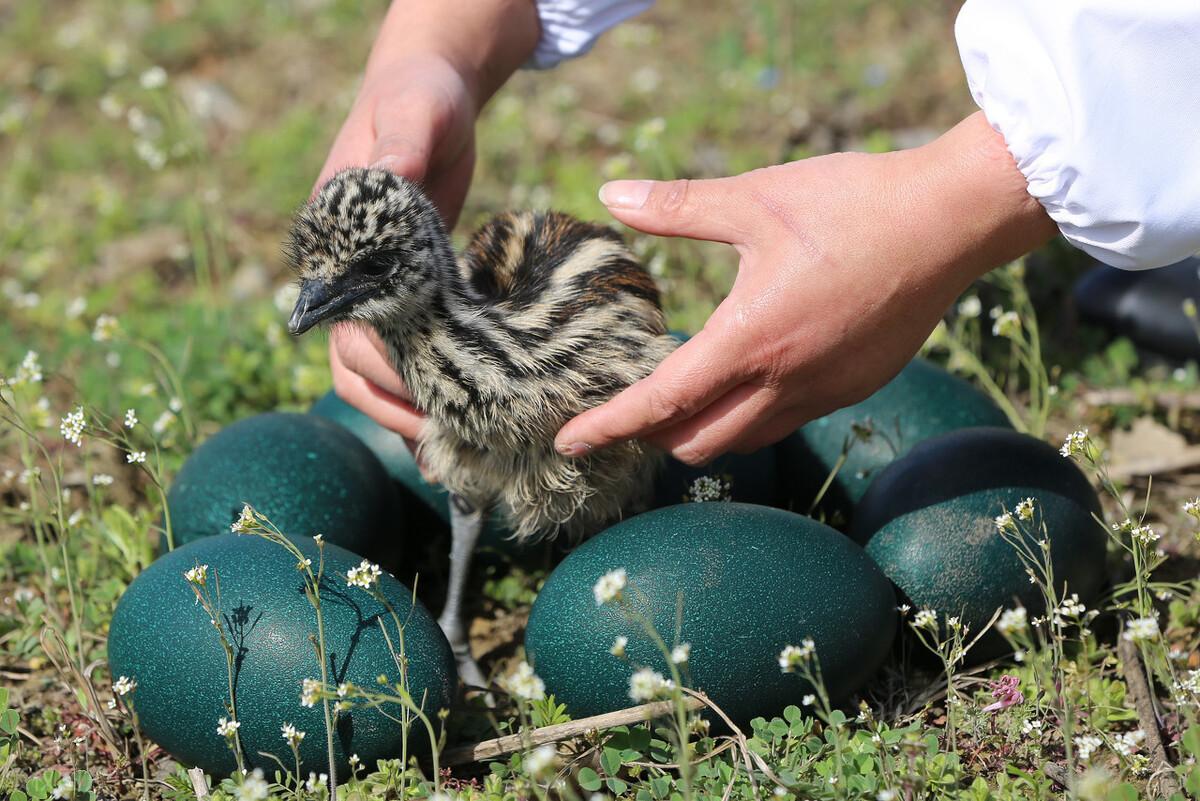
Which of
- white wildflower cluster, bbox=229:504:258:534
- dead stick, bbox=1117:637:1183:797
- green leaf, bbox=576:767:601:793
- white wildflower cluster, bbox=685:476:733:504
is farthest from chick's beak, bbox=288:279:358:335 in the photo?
dead stick, bbox=1117:637:1183:797

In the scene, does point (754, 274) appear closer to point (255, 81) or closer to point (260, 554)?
point (260, 554)

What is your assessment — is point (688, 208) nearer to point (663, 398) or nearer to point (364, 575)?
point (663, 398)

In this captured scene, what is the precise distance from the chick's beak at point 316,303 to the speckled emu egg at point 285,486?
2.16 feet

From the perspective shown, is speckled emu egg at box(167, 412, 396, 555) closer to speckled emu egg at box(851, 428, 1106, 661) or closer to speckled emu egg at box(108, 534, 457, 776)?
speckled emu egg at box(108, 534, 457, 776)

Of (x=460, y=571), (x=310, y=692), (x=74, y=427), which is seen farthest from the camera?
(x=460, y=571)

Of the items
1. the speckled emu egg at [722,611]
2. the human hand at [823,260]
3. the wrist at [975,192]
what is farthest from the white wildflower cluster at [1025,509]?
the wrist at [975,192]

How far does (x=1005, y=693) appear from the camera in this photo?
3.12 m

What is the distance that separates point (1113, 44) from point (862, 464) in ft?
5.10

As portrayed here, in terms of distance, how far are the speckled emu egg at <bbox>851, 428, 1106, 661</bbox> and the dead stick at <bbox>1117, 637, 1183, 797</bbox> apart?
22 centimetres

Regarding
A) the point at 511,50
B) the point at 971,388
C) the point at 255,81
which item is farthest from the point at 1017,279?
the point at 255,81

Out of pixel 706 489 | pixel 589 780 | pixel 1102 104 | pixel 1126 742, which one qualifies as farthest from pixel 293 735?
pixel 1102 104

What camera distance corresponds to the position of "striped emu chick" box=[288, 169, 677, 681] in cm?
308

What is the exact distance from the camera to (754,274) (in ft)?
9.86

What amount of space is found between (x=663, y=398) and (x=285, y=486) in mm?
1250
